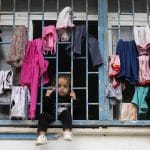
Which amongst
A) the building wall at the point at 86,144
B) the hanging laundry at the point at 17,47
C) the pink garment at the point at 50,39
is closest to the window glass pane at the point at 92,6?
the pink garment at the point at 50,39

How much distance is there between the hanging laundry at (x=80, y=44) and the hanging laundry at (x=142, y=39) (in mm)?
506

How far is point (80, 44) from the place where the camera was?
7.07 metres

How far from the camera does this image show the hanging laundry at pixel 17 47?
274 inches

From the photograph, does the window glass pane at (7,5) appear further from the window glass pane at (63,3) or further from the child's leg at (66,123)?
the child's leg at (66,123)

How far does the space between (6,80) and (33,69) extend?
1.21 feet

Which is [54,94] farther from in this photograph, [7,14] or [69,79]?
[7,14]

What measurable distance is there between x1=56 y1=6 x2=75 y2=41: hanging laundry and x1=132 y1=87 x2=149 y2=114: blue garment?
3.66 ft

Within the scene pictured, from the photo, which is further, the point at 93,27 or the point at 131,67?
the point at 93,27

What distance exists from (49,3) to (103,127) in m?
1.84

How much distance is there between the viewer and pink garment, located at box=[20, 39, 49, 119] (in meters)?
6.89

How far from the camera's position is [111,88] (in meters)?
6.96

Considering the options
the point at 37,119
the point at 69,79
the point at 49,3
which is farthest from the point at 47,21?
the point at 37,119

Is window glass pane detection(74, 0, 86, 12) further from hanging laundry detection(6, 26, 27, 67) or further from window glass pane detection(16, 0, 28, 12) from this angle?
hanging laundry detection(6, 26, 27, 67)

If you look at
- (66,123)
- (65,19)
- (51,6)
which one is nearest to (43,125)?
(66,123)
